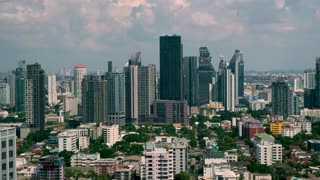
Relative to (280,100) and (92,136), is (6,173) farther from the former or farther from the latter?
(280,100)

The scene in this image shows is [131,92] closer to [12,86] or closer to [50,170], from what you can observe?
[12,86]

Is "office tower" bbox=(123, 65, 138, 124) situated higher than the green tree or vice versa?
"office tower" bbox=(123, 65, 138, 124)

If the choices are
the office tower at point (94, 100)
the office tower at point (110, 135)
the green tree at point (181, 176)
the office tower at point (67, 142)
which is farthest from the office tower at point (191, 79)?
the green tree at point (181, 176)

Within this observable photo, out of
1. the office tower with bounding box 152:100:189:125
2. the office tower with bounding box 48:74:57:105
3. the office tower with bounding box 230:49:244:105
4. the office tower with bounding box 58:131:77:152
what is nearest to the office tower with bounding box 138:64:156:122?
the office tower with bounding box 152:100:189:125

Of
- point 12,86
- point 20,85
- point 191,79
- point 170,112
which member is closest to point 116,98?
point 170,112

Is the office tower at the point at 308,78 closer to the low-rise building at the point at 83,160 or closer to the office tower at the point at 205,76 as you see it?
the office tower at the point at 205,76

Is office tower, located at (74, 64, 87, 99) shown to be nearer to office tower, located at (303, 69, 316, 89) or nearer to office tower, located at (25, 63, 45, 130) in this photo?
office tower, located at (25, 63, 45, 130)
